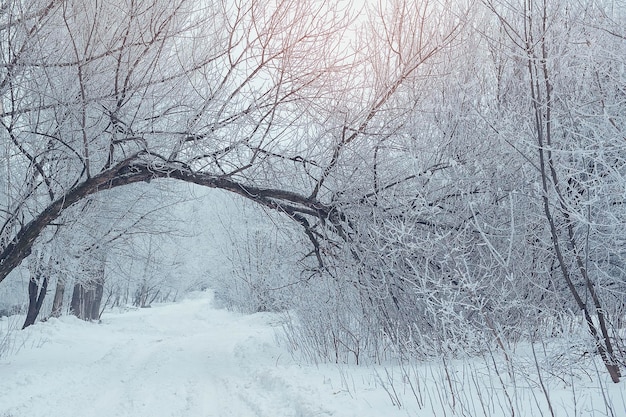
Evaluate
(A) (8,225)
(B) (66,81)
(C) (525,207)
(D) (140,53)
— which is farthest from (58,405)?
(C) (525,207)

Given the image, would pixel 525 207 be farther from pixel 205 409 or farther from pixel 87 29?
pixel 87 29

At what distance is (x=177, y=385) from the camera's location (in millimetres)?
7770

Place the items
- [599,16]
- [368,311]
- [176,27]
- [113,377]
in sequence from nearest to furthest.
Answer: [599,16] → [176,27] → [368,311] → [113,377]

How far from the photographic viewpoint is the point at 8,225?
27.1 ft

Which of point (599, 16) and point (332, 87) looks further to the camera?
point (332, 87)

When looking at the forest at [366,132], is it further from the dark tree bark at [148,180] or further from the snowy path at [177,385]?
the snowy path at [177,385]

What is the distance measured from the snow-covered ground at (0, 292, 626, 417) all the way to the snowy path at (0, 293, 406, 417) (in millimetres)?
14

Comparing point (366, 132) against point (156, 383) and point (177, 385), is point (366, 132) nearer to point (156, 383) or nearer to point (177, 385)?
point (177, 385)

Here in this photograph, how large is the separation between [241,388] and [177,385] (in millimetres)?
1129

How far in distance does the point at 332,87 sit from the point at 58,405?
511cm

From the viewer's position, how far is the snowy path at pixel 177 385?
567cm

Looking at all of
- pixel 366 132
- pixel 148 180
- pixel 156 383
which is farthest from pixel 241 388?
pixel 366 132

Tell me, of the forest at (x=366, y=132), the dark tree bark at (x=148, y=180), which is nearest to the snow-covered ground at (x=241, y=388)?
the forest at (x=366, y=132)

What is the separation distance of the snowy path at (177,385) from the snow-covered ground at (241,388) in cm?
1
